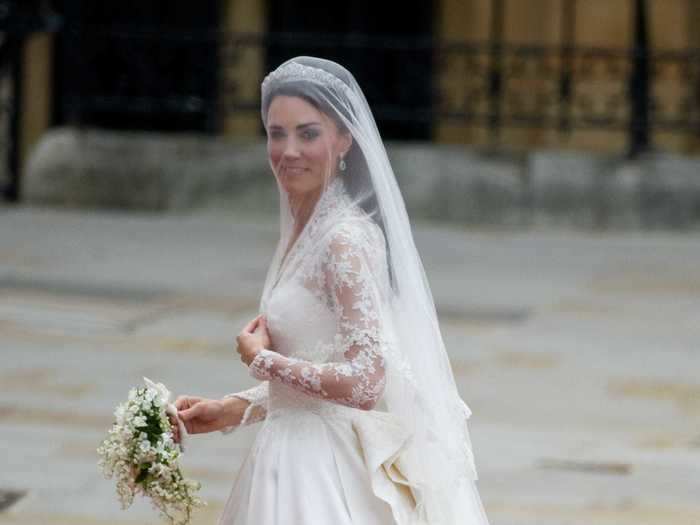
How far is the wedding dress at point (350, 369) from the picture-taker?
4133 mm

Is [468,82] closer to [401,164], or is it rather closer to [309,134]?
[401,164]

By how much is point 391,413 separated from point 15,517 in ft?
9.89

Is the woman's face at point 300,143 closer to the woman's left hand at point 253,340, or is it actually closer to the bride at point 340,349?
the bride at point 340,349

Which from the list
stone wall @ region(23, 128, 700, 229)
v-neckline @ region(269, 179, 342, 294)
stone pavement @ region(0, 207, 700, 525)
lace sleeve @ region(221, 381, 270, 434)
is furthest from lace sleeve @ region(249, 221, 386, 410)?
stone wall @ region(23, 128, 700, 229)

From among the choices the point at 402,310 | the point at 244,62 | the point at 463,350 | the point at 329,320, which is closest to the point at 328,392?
the point at 329,320

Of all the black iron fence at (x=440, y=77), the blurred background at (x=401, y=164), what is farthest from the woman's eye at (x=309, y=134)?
the black iron fence at (x=440, y=77)

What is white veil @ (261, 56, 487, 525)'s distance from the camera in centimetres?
427

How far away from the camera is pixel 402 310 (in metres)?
4.37

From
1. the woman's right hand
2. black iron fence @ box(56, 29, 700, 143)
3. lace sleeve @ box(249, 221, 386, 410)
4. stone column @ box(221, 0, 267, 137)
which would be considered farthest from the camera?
stone column @ box(221, 0, 267, 137)

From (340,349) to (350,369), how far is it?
6cm

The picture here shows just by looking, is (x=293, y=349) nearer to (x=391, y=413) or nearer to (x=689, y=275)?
(x=391, y=413)

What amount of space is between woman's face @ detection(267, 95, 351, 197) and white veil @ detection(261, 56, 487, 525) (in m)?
0.02

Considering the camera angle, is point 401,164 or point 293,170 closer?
point 293,170

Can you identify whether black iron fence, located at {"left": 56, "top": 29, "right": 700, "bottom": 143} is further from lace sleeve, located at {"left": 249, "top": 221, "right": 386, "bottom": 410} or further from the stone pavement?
lace sleeve, located at {"left": 249, "top": 221, "right": 386, "bottom": 410}
